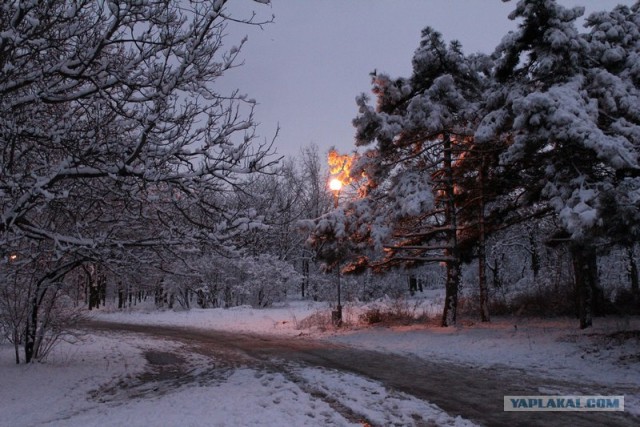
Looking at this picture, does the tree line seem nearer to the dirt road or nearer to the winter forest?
the winter forest

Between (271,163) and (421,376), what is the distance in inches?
193

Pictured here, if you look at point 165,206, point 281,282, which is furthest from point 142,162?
point 281,282

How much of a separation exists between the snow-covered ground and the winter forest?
138 centimetres

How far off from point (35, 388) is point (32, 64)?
19.3 ft

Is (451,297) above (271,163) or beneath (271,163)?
beneath

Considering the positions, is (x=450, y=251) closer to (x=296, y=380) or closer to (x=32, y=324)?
(x=296, y=380)

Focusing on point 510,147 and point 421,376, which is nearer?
point 421,376

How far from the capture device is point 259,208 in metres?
9.30

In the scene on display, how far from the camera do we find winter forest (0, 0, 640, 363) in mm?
7078

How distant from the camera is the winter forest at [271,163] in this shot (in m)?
7.08

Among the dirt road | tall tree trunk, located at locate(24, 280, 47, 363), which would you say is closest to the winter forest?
tall tree trunk, located at locate(24, 280, 47, 363)

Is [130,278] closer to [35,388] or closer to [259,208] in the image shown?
[35,388]

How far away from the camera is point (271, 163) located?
7.62 m

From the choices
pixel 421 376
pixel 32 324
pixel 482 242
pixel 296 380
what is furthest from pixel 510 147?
pixel 32 324
